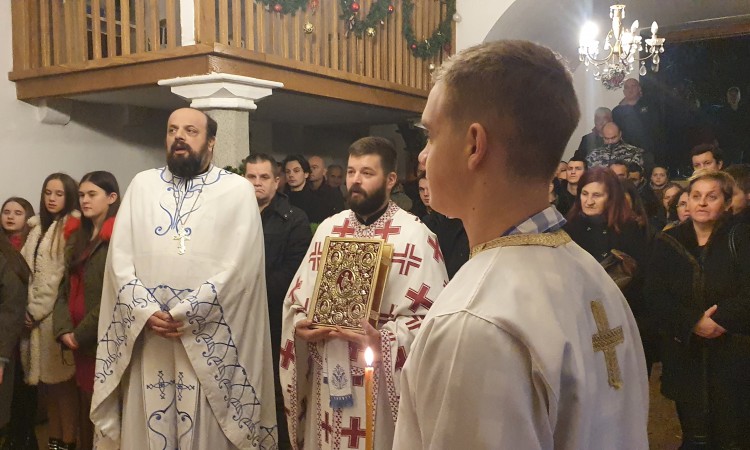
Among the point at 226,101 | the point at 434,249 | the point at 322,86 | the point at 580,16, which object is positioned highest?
the point at 580,16

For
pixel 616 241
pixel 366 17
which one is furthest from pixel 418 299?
pixel 366 17

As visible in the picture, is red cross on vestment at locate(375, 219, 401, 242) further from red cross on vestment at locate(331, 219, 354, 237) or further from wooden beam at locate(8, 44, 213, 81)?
wooden beam at locate(8, 44, 213, 81)

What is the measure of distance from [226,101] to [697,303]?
3.30 metres

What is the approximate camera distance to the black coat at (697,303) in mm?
3486

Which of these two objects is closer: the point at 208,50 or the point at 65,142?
the point at 208,50

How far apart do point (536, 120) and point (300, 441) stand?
8.75 feet

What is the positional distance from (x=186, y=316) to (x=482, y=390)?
104 inches

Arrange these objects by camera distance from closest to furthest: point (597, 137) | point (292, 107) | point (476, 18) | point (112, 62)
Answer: point (112, 62) → point (476, 18) → point (292, 107) → point (597, 137)

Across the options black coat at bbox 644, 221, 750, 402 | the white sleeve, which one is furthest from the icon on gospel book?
the white sleeve

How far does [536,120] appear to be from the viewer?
997 millimetres

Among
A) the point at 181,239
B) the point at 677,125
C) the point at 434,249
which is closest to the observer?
the point at 434,249

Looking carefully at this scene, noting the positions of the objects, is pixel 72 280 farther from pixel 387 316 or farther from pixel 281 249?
pixel 387 316

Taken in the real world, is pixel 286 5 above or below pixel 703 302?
above

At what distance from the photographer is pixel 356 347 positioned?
10.0ft
